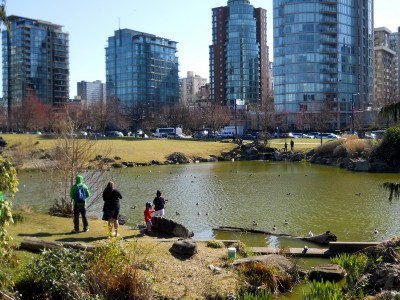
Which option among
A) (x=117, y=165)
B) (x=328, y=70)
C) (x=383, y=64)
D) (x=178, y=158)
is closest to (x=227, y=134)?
(x=178, y=158)

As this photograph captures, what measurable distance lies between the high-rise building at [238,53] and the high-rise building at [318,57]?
32.8 m

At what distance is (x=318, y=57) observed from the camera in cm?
10962

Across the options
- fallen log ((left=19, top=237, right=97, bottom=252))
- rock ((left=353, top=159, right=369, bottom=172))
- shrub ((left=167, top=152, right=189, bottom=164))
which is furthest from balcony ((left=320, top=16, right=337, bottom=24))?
fallen log ((left=19, top=237, right=97, bottom=252))

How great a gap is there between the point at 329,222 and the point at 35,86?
447 feet

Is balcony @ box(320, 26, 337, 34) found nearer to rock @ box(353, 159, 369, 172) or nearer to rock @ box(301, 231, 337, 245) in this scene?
rock @ box(353, 159, 369, 172)

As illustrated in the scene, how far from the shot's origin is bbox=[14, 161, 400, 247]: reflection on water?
19781mm

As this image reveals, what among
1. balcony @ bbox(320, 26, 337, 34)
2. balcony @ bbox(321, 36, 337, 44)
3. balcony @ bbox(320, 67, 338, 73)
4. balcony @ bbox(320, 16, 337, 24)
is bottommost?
balcony @ bbox(320, 67, 338, 73)

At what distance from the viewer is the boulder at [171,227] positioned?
16.4 m

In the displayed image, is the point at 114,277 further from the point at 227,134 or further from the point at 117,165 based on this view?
the point at 227,134

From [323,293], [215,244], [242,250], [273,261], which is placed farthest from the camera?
[215,244]

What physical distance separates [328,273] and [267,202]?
48.5ft

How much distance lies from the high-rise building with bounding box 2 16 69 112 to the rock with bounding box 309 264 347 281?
13861 centimetres

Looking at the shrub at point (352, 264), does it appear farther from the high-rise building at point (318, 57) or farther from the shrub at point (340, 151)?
the high-rise building at point (318, 57)

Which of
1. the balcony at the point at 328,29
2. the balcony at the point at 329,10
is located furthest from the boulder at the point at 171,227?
the balcony at the point at 329,10
